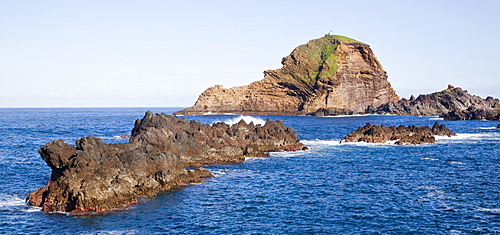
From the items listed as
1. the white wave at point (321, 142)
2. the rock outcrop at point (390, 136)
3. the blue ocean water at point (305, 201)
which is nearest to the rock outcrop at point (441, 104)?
the rock outcrop at point (390, 136)

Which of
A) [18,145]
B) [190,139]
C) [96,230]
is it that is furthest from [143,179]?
[18,145]

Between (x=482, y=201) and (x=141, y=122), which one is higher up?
(x=141, y=122)

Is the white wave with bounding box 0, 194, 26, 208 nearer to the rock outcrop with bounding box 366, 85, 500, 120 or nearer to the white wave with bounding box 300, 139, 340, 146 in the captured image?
the white wave with bounding box 300, 139, 340, 146

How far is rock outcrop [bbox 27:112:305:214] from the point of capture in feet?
105

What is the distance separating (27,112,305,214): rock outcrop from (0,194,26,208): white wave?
1.04m

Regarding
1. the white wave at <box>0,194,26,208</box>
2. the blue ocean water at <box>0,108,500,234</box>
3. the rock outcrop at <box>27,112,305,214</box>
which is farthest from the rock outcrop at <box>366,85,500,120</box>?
the white wave at <box>0,194,26,208</box>

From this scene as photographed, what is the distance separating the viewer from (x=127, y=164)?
3938 cm

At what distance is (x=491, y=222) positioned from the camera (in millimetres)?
29234

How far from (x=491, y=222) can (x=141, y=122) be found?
47.0m

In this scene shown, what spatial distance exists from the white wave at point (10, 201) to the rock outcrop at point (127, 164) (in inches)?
40.9

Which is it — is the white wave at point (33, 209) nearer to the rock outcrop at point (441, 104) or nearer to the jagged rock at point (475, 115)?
the jagged rock at point (475, 115)

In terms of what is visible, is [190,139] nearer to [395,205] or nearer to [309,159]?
[309,159]

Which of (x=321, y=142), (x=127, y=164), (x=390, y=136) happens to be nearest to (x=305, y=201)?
(x=127, y=164)

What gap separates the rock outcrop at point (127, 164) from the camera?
31.9 m
